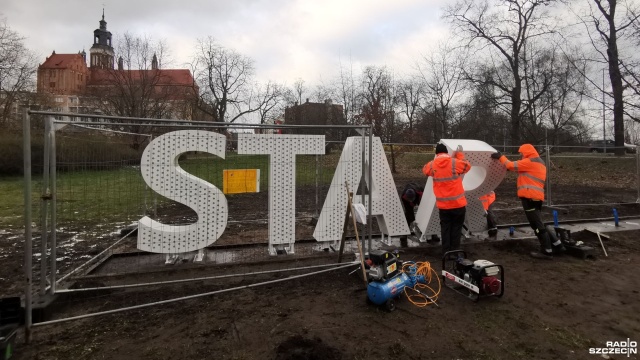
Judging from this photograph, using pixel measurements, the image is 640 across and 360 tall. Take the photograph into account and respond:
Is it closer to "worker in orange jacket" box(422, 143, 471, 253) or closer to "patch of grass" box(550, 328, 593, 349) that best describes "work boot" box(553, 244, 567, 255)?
"worker in orange jacket" box(422, 143, 471, 253)

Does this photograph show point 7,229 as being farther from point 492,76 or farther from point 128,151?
point 492,76

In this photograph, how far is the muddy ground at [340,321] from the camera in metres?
3.13

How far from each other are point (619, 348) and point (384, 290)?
2.28m

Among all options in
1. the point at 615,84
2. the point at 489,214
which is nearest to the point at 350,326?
the point at 489,214

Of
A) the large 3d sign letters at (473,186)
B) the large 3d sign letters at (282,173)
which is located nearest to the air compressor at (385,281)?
the large 3d sign letters at (282,173)

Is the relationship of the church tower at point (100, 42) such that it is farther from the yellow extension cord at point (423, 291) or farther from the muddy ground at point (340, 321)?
the yellow extension cord at point (423, 291)

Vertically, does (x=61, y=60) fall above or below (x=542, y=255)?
above

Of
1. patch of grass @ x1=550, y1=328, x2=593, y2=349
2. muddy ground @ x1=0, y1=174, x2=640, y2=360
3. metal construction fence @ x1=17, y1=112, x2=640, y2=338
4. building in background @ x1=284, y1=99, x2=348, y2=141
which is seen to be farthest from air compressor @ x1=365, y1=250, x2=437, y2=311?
building in background @ x1=284, y1=99, x2=348, y2=141

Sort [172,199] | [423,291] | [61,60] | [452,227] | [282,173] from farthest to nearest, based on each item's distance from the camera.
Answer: [61,60] < [452,227] < [282,173] < [172,199] < [423,291]

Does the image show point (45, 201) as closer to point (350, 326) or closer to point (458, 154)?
point (350, 326)

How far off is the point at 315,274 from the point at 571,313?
10.7 ft

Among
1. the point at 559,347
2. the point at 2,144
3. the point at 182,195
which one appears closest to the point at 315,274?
the point at 182,195

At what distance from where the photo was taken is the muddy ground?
3135mm

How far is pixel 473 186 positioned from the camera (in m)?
6.76
